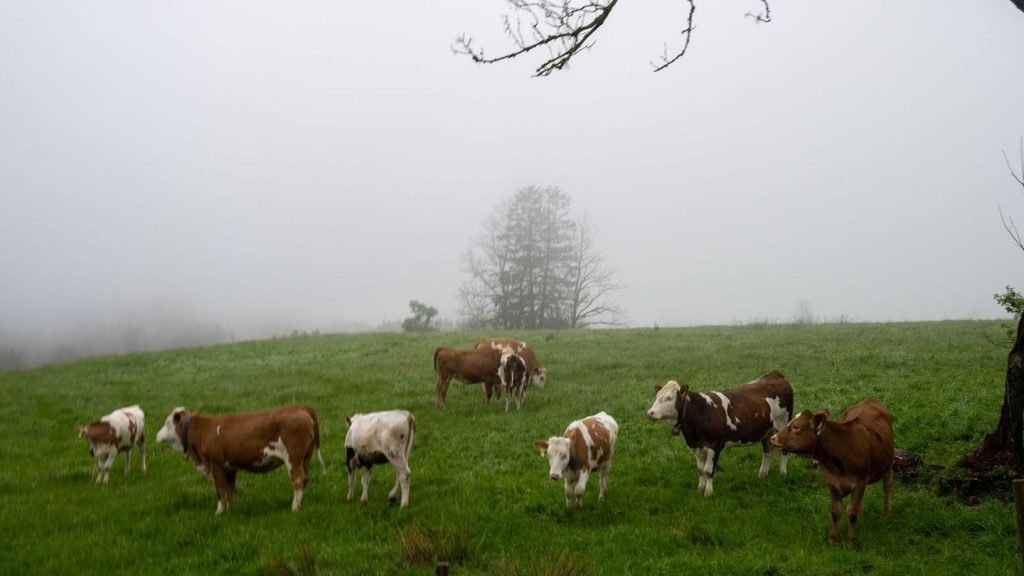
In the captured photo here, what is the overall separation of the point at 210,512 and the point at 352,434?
7.54ft

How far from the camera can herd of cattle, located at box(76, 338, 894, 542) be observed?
309 inches

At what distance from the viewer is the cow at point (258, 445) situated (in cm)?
921

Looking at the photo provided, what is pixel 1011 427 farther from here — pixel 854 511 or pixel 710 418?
pixel 710 418

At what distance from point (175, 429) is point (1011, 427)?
12064mm

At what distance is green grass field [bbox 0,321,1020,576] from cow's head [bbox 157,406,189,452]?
2.62ft

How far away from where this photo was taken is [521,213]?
56.9 m

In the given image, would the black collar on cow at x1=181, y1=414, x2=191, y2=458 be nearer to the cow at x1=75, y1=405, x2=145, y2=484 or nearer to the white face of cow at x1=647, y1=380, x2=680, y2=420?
the cow at x1=75, y1=405, x2=145, y2=484

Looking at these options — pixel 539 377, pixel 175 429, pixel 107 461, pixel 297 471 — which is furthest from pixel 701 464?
pixel 539 377

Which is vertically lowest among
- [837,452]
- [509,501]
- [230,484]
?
[509,501]

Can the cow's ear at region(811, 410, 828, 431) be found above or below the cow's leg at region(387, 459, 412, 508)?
above

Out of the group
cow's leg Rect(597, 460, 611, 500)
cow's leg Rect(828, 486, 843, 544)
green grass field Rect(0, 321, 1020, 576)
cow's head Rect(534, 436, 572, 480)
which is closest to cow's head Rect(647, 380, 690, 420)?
cow's leg Rect(597, 460, 611, 500)

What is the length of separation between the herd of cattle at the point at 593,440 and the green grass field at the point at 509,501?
41 cm

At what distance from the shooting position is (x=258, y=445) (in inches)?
364

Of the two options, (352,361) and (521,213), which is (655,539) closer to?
(352,361)
